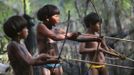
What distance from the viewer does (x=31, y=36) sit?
511 centimetres

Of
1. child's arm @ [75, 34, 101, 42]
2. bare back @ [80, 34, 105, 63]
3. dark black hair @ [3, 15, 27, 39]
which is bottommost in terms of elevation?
bare back @ [80, 34, 105, 63]

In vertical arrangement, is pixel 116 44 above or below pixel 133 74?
above

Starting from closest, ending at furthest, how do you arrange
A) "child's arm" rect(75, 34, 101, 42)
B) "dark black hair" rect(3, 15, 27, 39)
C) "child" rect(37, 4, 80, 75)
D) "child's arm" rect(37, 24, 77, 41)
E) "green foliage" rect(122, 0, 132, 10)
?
"dark black hair" rect(3, 15, 27, 39), "child's arm" rect(75, 34, 101, 42), "child's arm" rect(37, 24, 77, 41), "child" rect(37, 4, 80, 75), "green foliage" rect(122, 0, 132, 10)

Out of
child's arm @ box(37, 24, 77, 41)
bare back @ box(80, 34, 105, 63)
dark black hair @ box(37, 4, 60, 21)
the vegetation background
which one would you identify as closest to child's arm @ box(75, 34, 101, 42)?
child's arm @ box(37, 24, 77, 41)

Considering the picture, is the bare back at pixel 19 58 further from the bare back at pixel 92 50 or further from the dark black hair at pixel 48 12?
the bare back at pixel 92 50

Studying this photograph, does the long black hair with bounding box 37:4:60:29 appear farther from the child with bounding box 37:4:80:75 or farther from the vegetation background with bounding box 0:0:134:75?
the vegetation background with bounding box 0:0:134:75

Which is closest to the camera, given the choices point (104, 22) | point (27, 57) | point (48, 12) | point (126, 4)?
point (27, 57)

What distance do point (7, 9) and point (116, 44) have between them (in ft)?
6.37

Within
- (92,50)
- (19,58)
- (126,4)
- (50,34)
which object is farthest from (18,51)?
(126,4)

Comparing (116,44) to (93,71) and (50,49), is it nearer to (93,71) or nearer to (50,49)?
(93,71)

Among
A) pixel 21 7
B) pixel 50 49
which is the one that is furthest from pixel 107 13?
pixel 50 49

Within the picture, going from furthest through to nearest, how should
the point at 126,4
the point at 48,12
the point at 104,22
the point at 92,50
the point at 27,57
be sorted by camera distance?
the point at 104,22, the point at 126,4, the point at 92,50, the point at 48,12, the point at 27,57

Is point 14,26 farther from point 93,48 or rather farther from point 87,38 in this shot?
point 93,48

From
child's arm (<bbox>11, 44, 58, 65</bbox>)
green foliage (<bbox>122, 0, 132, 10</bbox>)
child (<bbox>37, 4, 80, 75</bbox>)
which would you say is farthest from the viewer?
green foliage (<bbox>122, 0, 132, 10</bbox>)
